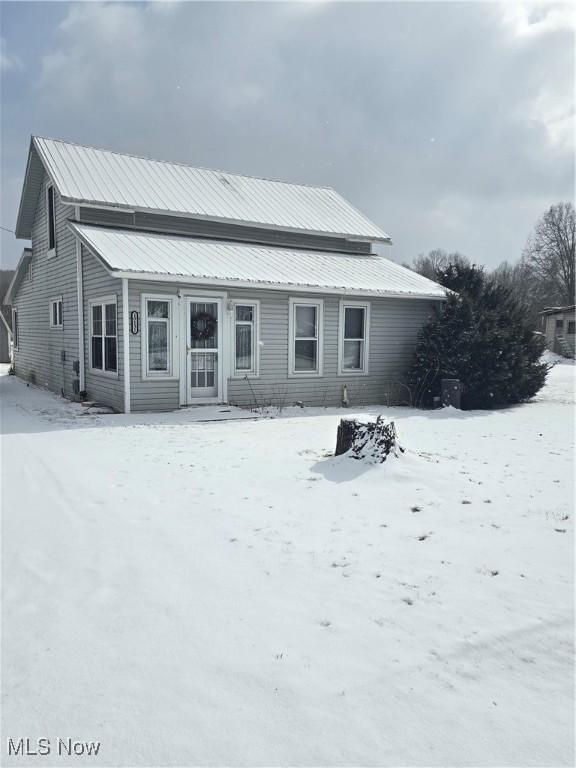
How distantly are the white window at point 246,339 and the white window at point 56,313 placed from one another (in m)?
5.80

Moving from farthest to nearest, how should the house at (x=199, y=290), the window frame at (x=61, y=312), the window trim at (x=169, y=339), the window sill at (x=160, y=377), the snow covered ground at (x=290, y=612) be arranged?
the window frame at (x=61, y=312) < the house at (x=199, y=290) < the window sill at (x=160, y=377) < the window trim at (x=169, y=339) < the snow covered ground at (x=290, y=612)

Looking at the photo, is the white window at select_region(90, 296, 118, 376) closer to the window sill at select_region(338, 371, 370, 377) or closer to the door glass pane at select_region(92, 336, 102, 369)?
the door glass pane at select_region(92, 336, 102, 369)

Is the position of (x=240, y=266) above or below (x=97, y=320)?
above

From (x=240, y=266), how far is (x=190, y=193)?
452 cm

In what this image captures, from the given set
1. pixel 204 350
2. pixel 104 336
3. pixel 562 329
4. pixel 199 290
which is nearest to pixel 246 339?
pixel 204 350

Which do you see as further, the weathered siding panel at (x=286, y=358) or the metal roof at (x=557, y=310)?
the metal roof at (x=557, y=310)

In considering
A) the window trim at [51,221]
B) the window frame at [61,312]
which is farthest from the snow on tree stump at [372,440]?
the window trim at [51,221]

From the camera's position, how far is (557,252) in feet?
172

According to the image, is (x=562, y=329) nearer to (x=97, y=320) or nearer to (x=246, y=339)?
(x=246, y=339)

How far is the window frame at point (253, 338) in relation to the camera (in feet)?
39.0

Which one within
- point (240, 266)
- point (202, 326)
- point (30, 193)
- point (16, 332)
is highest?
point (30, 193)

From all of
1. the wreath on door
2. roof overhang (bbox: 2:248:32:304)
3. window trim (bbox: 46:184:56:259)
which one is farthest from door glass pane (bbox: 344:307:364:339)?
roof overhang (bbox: 2:248:32:304)

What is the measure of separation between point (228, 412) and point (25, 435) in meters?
3.82

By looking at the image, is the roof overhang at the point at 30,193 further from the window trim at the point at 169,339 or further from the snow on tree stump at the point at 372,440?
the snow on tree stump at the point at 372,440
